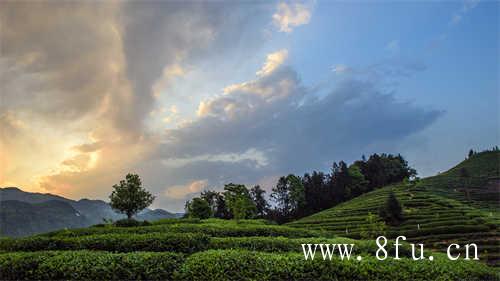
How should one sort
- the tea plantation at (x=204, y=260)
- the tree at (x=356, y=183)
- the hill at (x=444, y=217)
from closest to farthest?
the tea plantation at (x=204, y=260) < the hill at (x=444, y=217) < the tree at (x=356, y=183)

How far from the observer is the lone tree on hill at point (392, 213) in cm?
4206

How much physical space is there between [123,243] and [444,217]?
41702 millimetres

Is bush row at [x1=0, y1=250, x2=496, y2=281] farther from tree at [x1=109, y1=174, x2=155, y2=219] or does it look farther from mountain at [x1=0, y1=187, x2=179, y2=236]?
mountain at [x1=0, y1=187, x2=179, y2=236]

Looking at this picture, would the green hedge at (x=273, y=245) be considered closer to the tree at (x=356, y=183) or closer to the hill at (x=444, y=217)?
the hill at (x=444, y=217)

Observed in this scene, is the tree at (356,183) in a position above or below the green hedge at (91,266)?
above

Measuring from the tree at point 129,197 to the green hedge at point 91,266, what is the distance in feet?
88.6

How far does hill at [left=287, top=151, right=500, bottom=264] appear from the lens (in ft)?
112

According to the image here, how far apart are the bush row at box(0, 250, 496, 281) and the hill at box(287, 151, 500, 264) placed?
2144cm

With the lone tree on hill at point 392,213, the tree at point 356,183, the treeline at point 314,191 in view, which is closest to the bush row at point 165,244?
the lone tree on hill at point 392,213

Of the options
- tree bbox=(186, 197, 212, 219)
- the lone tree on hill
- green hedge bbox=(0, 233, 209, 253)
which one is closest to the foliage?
the lone tree on hill

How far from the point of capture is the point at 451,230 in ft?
118

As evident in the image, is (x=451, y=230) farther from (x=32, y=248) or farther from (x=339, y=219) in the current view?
(x=32, y=248)

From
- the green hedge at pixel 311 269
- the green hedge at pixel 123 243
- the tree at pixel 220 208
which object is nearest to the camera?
the green hedge at pixel 311 269

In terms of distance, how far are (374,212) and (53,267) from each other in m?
47.2
